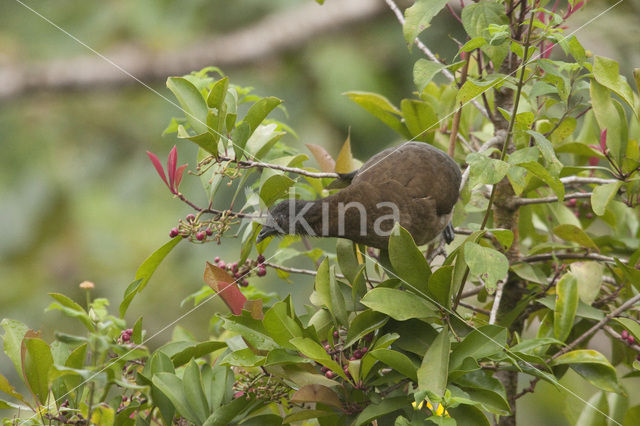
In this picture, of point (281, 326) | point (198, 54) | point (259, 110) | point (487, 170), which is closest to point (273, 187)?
point (259, 110)

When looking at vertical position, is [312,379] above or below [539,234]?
above

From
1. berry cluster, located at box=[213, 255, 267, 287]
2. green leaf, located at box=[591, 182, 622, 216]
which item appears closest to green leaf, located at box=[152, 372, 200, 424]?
berry cluster, located at box=[213, 255, 267, 287]

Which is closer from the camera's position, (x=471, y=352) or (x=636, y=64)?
(x=471, y=352)

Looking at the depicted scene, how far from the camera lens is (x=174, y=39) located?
4176mm

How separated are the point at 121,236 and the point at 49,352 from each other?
2.59m

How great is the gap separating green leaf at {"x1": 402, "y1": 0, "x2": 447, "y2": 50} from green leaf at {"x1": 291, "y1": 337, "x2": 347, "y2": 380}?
0.59 metres

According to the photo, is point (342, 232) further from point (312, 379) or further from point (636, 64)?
point (636, 64)

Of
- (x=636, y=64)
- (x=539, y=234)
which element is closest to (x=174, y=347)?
(x=539, y=234)

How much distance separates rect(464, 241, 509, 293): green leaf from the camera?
47.0 inches

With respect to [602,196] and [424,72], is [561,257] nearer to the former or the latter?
[602,196]

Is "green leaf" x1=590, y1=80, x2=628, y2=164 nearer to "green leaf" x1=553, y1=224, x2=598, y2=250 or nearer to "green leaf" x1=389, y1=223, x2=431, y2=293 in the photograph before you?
"green leaf" x1=553, y1=224, x2=598, y2=250

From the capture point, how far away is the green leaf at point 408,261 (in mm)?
1253

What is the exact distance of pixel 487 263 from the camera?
3.94 feet

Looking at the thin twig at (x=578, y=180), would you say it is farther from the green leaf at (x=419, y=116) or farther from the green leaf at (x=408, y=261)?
the green leaf at (x=408, y=261)
